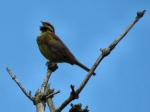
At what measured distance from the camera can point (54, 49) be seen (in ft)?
36.7

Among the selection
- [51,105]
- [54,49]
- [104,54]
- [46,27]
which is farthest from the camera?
[46,27]

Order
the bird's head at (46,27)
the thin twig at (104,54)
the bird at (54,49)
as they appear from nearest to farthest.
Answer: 1. the thin twig at (104,54)
2. the bird at (54,49)
3. the bird's head at (46,27)

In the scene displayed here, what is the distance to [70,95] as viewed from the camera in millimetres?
5590

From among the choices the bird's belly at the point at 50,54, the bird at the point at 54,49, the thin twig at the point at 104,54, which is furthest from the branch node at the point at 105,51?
the bird's belly at the point at 50,54

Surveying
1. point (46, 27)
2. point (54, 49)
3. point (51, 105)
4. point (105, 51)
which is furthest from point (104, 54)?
point (46, 27)

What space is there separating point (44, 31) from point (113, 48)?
6.66 metres

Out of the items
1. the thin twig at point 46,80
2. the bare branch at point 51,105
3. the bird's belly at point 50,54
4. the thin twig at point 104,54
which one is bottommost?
the thin twig at point 104,54

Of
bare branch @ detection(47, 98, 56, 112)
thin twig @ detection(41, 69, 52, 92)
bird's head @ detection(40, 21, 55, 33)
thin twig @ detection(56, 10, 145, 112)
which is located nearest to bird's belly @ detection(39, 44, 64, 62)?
bird's head @ detection(40, 21, 55, 33)

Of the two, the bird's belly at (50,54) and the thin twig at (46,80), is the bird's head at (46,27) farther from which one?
the thin twig at (46,80)

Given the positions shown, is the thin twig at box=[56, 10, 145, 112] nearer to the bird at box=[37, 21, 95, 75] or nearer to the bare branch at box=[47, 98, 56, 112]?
the bare branch at box=[47, 98, 56, 112]

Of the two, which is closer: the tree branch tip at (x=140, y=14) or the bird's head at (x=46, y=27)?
the tree branch tip at (x=140, y=14)

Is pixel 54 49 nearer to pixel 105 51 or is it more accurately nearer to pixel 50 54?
pixel 50 54

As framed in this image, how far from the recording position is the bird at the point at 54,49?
430 inches

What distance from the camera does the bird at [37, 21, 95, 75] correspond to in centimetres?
1093
